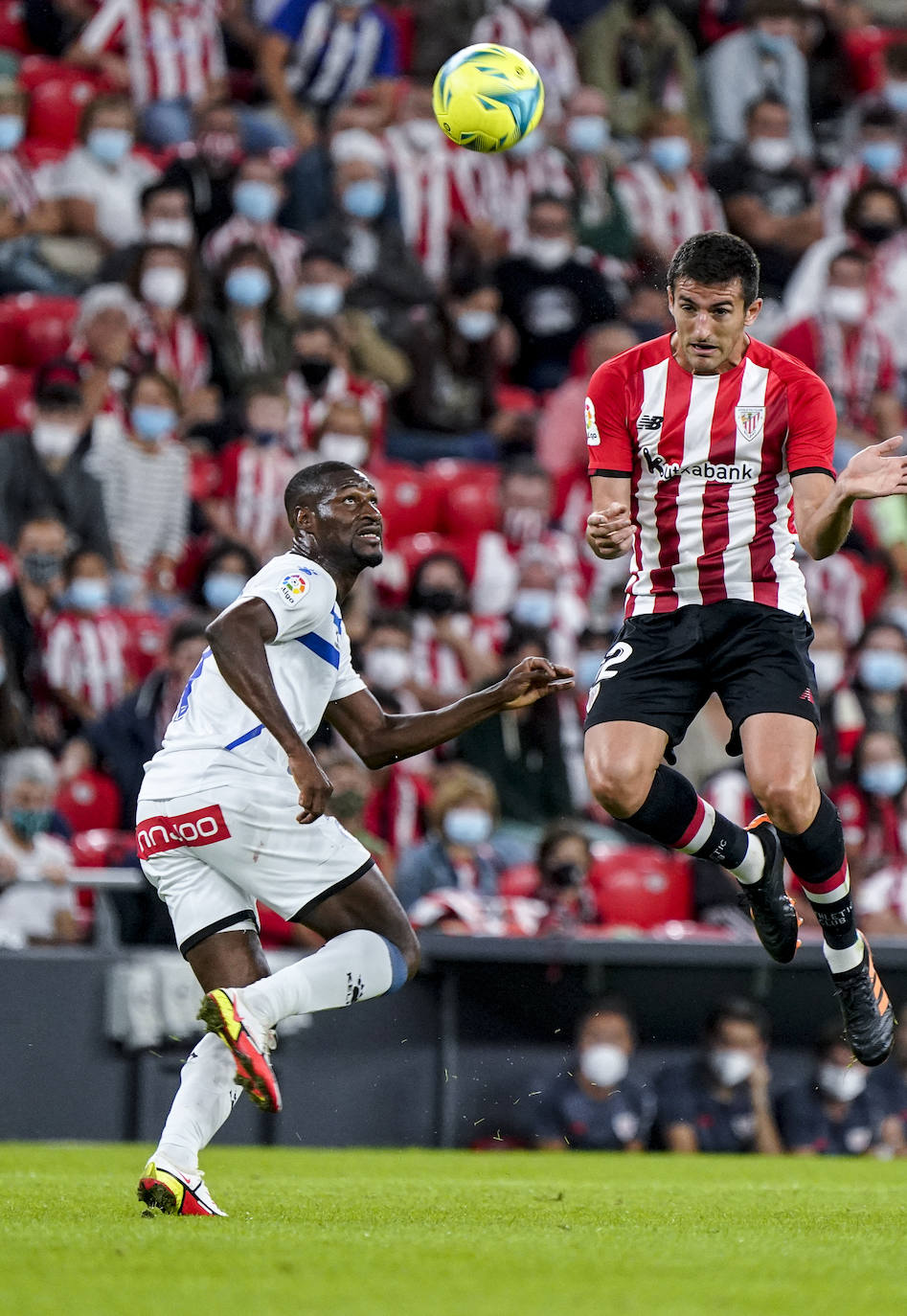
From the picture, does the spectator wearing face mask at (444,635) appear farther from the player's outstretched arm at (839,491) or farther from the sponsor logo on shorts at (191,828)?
the sponsor logo on shorts at (191,828)

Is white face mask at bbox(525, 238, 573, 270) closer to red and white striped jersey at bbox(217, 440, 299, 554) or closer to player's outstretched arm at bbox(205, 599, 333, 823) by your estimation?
red and white striped jersey at bbox(217, 440, 299, 554)

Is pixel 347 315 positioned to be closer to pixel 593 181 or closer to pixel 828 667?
pixel 593 181

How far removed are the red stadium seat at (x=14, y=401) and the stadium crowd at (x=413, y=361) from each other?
0.11 ft

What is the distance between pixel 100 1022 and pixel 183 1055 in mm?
425

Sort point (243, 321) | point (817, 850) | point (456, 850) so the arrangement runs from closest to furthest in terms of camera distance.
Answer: point (817, 850), point (456, 850), point (243, 321)

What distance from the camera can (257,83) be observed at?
1489 cm

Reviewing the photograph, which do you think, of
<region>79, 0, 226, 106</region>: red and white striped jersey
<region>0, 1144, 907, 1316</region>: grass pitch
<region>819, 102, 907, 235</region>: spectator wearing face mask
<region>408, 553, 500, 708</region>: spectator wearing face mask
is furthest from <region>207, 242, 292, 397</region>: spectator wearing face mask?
<region>0, 1144, 907, 1316</region>: grass pitch

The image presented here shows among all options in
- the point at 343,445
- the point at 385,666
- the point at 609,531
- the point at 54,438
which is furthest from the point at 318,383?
the point at 609,531

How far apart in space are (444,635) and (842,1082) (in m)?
3.32

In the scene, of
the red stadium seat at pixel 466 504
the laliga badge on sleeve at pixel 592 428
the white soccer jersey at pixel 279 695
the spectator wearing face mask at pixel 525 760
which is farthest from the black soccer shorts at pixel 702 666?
the red stadium seat at pixel 466 504

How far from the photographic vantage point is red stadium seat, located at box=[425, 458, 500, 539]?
12.6 meters

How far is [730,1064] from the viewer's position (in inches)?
384

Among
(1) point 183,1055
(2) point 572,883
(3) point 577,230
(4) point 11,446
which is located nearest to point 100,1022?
(1) point 183,1055

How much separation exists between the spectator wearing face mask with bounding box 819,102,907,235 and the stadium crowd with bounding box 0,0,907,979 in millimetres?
38
